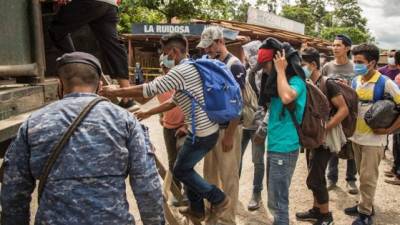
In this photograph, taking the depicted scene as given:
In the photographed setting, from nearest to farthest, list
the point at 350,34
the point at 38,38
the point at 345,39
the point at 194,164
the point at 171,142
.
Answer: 1. the point at 38,38
2. the point at 194,164
3. the point at 171,142
4. the point at 345,39
5. the point at 350,34

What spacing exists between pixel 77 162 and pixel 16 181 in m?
0.30

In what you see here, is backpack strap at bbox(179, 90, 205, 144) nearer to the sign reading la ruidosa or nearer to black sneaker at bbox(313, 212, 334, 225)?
black sneaker at bbox(313, 212, 334, 225)

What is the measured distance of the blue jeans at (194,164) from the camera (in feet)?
12.1

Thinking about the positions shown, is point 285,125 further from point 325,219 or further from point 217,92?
point 325,219

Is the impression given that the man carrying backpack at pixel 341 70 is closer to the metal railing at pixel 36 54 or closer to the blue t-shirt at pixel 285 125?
the blue t-shirt at pixel 285 125

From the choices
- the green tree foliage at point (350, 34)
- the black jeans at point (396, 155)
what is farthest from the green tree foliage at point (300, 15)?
the black jeans at point (396, 155)

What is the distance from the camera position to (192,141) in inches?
144

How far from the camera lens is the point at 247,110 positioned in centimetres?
484

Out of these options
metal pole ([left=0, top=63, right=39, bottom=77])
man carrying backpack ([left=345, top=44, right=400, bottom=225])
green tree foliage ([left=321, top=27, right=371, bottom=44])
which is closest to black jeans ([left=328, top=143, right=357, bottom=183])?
man carrying backpack ([left=345, top=44, right=400, bottom=225])

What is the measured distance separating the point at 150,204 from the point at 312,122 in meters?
1.89

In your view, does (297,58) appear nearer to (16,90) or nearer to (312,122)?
(312,122)

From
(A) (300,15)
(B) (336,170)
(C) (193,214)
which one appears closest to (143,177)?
(C) (193,214)

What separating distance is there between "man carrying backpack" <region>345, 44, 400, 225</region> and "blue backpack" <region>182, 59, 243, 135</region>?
158 centimetres

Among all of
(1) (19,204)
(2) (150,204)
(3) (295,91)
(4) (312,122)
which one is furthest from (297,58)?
(1) (19,204)
